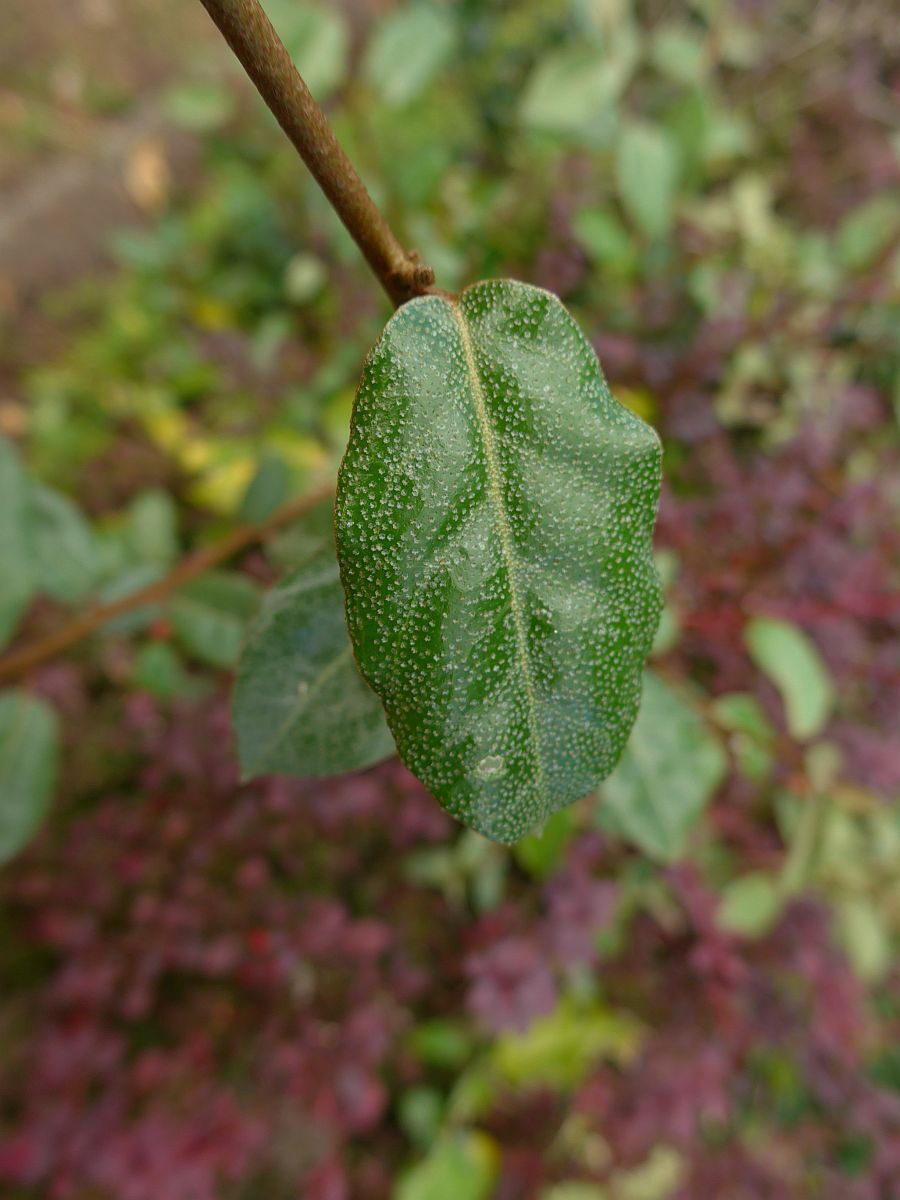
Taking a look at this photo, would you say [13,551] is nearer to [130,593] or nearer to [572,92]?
[130,593]

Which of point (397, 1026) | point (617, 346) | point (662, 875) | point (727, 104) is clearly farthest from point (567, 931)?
point (727, 104)

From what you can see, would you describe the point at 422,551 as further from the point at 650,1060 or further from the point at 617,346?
the point at 650,1060

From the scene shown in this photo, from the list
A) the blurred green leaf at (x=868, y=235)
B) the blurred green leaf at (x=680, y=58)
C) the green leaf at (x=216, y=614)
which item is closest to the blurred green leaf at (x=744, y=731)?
the green leaf at (x=216, y=614)

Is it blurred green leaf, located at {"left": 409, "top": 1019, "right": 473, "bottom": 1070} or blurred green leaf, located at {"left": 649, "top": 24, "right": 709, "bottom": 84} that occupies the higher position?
blurred green leaf, located at {"left": 649, "top": 24, "right": 709, "bottom": 84}

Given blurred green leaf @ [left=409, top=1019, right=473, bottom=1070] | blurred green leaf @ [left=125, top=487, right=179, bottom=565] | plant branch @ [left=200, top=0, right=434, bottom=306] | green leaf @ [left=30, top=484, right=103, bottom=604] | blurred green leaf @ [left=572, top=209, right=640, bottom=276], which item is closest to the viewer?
plant branch @ [left=200, top=0, right=434, bottom=306]

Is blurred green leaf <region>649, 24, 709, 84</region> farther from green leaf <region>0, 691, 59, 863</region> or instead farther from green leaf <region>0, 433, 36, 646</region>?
green leaf <region>0, 691, 59, 863</region>

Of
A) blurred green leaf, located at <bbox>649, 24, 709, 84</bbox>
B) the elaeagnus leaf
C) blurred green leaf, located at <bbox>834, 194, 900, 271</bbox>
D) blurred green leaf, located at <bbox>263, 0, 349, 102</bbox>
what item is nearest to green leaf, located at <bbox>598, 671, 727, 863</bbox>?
the elaeagnus leaf
